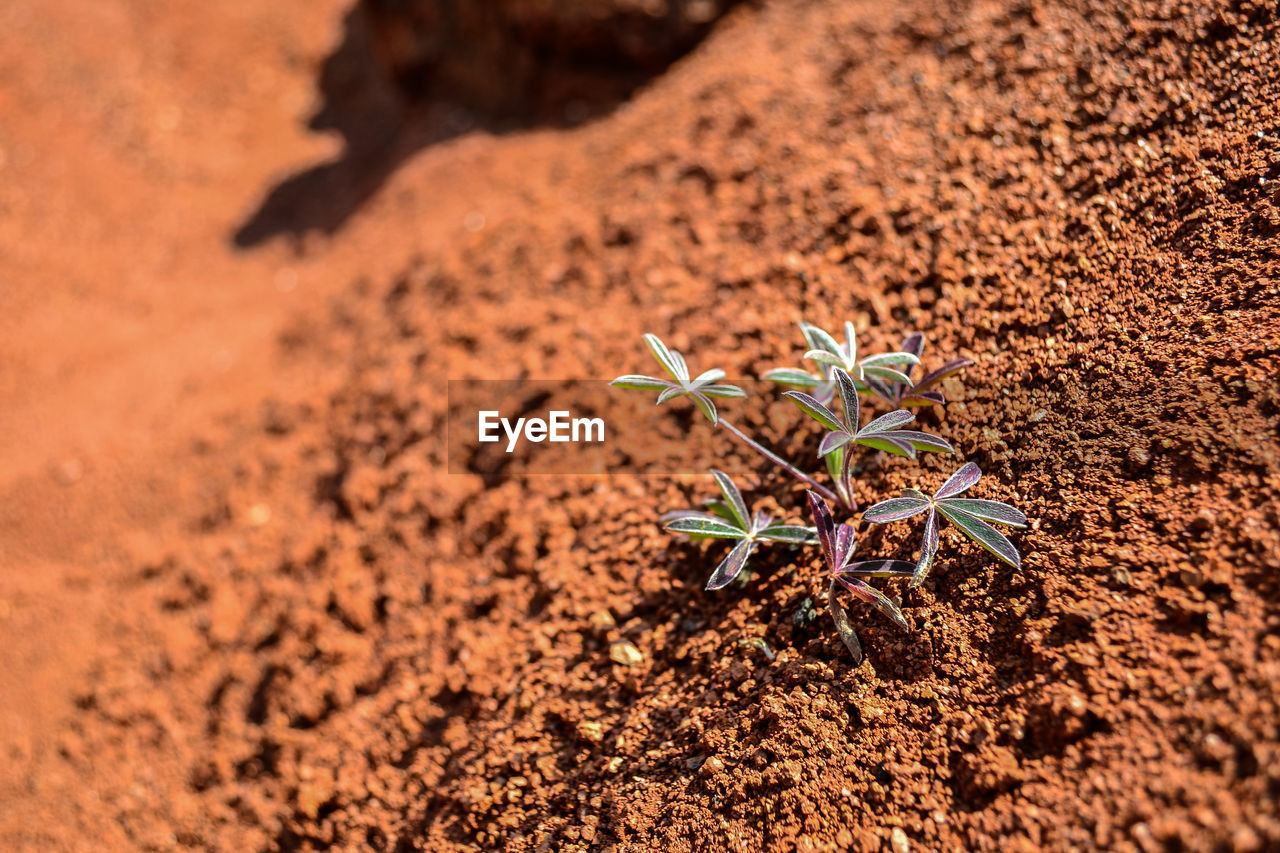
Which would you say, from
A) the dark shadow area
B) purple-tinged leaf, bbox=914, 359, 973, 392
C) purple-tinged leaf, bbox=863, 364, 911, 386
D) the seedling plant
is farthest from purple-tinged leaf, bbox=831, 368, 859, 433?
the dark shadow area

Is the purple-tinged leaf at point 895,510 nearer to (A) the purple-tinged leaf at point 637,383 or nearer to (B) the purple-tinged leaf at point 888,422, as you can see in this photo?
(B) the purple-tinged leaf at point 888,422

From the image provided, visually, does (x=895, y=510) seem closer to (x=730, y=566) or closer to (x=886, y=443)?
(x=886, y=443)

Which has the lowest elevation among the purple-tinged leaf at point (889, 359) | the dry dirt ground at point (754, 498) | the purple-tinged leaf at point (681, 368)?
the dry dirt ground at point (754, 498)

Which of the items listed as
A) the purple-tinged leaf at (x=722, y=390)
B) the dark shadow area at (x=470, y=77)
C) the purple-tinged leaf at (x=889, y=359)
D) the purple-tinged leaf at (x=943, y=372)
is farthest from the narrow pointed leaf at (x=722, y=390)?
the dark shadow area at (x=470, y=77)

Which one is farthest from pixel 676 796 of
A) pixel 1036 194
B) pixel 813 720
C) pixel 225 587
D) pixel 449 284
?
pixel 449 284

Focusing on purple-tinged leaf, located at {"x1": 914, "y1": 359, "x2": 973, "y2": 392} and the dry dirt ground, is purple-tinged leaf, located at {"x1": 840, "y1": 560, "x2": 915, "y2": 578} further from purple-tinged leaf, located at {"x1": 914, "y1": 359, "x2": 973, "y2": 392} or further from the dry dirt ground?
purple-tinged leaf, located at {"x1": 914, "y1": 359, "x2": 973, "y2": 392}
